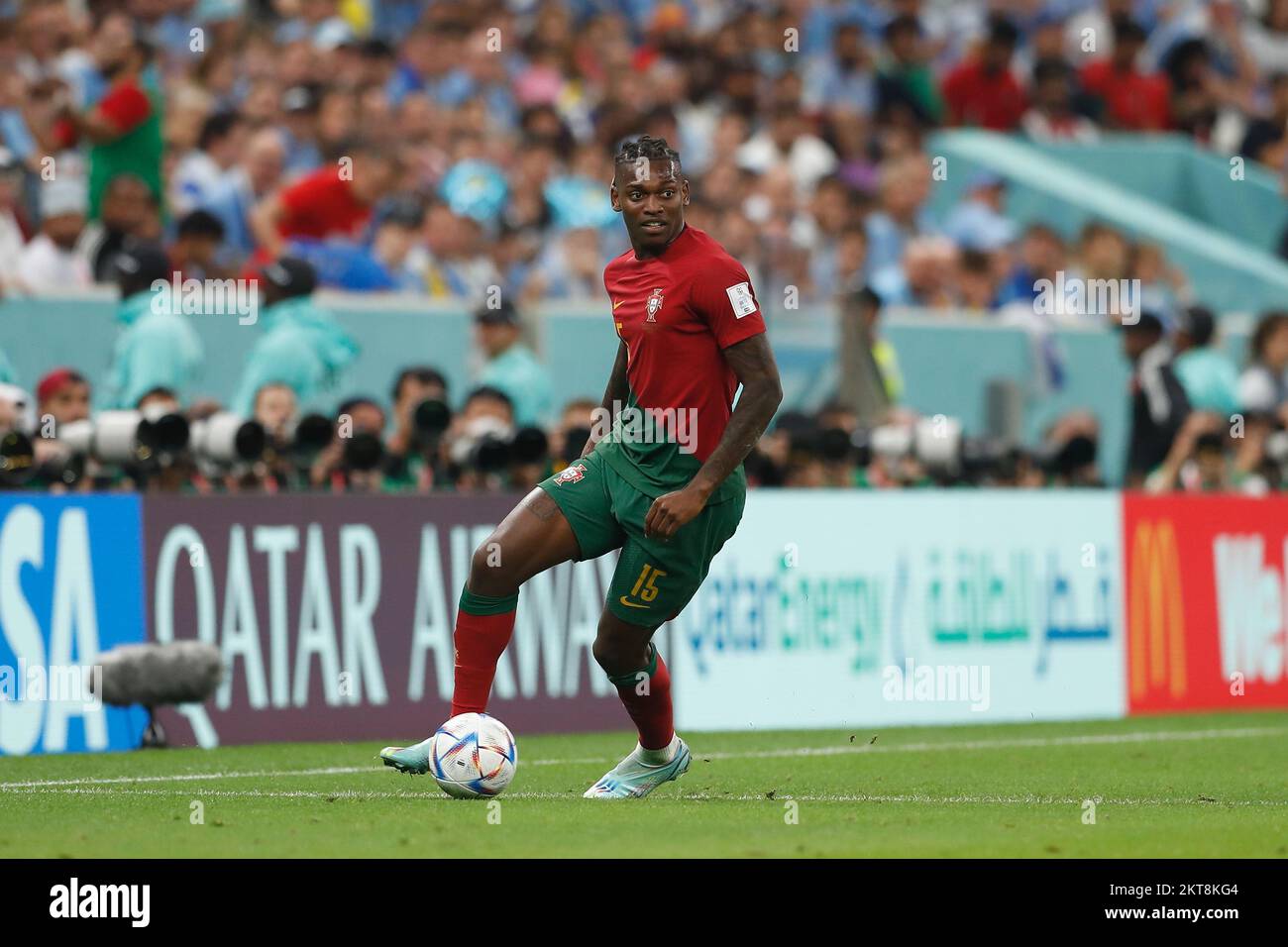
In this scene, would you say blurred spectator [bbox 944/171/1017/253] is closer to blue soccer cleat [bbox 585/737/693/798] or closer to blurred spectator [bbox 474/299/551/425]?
blurred spectator [bbox 474/299/551/425]

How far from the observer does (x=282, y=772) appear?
10883mm

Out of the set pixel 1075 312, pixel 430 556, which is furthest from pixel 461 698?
pixel 1075 312

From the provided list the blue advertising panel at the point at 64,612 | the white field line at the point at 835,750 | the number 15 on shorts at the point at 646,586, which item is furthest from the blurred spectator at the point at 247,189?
the number 15 on shorts at the point at 646,586

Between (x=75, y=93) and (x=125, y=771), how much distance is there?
7.97 meters

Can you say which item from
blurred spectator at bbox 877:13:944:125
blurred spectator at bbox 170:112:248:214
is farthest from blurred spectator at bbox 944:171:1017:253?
blurred spectator at bbox 170:112:248:214

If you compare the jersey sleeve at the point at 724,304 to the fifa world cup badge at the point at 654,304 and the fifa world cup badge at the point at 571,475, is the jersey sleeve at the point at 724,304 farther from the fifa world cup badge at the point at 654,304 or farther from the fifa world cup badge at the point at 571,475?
the fifa world cup badge at the point at 571,475

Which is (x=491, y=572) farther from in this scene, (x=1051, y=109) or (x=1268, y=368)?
(x=1051, y=109)

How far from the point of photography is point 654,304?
9.11m

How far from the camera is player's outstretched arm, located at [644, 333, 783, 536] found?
8977 mm

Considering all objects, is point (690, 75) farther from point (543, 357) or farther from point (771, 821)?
point (771, 821)

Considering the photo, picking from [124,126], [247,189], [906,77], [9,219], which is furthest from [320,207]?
[906,77]

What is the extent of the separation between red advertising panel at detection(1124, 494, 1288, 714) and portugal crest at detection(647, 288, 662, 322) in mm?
7892

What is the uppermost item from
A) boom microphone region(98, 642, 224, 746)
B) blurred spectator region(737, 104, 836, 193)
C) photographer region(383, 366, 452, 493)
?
blurred spectator region(737, 104, 836, 193)

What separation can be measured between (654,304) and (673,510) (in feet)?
2.55
